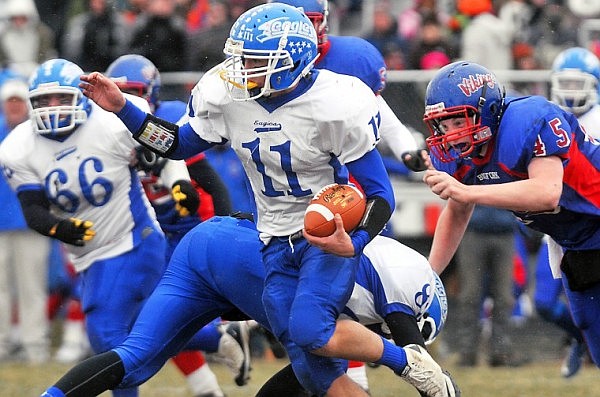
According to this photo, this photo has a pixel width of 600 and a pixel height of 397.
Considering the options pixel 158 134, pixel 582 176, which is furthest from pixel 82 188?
A: pixel 582 176

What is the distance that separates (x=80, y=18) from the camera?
11.7m

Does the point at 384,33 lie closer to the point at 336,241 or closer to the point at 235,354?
the point at 235,354

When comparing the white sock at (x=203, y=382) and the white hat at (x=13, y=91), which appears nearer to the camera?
the white sock at (x=203, y=382)

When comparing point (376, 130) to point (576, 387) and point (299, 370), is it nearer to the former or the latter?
point (299, 370)

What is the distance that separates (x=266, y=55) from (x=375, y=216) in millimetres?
748

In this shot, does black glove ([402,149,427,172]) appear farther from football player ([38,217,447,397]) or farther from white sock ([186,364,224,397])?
white sock ([186,364,224,397])

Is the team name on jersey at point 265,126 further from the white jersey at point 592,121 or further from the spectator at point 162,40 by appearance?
the spectator at point 162,40

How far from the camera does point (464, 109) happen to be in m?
5.43

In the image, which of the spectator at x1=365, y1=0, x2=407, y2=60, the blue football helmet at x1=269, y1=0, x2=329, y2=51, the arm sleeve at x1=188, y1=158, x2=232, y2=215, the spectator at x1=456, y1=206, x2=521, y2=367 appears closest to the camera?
the blue football helmet at x1=269, y1=0, x2=329, y2=51

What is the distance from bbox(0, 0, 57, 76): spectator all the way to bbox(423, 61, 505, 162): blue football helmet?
6265 mm

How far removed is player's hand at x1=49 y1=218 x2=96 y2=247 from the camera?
659 centimetres

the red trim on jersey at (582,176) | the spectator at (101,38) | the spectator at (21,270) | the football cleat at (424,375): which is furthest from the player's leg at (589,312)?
the spectator at (101,38)

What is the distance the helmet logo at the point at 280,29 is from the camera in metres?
5.23

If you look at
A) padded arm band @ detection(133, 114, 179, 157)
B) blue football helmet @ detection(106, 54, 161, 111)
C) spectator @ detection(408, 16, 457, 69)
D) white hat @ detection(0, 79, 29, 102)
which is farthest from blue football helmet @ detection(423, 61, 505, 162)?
spectator @ detection(408, 16, 457, 69)
